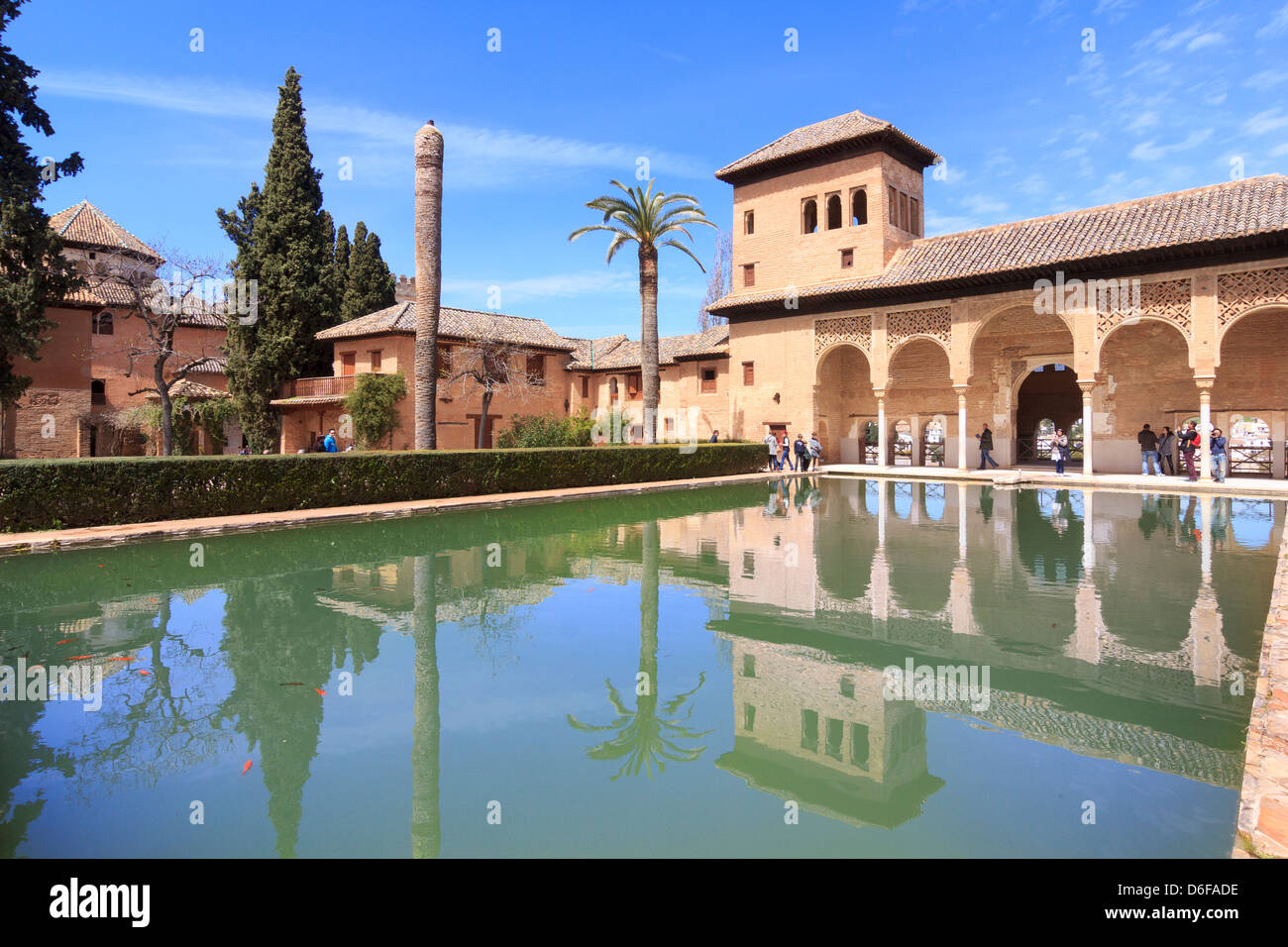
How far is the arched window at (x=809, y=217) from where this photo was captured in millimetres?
28531

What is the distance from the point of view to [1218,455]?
20109mm

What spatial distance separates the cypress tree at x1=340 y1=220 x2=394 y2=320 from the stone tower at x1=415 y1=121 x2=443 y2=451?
15.1 meters

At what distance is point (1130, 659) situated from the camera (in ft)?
16.9

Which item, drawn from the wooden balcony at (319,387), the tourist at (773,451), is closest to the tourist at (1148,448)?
the tourist at (773,451)

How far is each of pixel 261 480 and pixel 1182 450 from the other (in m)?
23.6

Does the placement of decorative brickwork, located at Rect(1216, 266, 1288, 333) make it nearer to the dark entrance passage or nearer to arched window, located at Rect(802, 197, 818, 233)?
the dark entrance passage

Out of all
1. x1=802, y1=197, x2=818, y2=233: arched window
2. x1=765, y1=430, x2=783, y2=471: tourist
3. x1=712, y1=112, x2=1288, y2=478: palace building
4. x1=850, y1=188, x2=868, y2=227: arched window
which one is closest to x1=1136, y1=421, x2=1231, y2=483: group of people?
x1=712, y1=112, x2=1288, y2=478: palace building

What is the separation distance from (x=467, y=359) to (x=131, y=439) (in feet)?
41.9

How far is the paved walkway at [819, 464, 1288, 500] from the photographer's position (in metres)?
18.1

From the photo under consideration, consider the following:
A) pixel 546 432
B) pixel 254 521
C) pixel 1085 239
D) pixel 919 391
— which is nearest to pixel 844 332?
pixel 919 391

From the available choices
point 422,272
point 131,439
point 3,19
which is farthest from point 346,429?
point 3,19

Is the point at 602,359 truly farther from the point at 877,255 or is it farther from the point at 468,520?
the point at 468,520

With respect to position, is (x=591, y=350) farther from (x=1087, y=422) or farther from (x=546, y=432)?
(x=1087, y=422)

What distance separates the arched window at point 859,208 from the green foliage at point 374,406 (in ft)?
59.2
